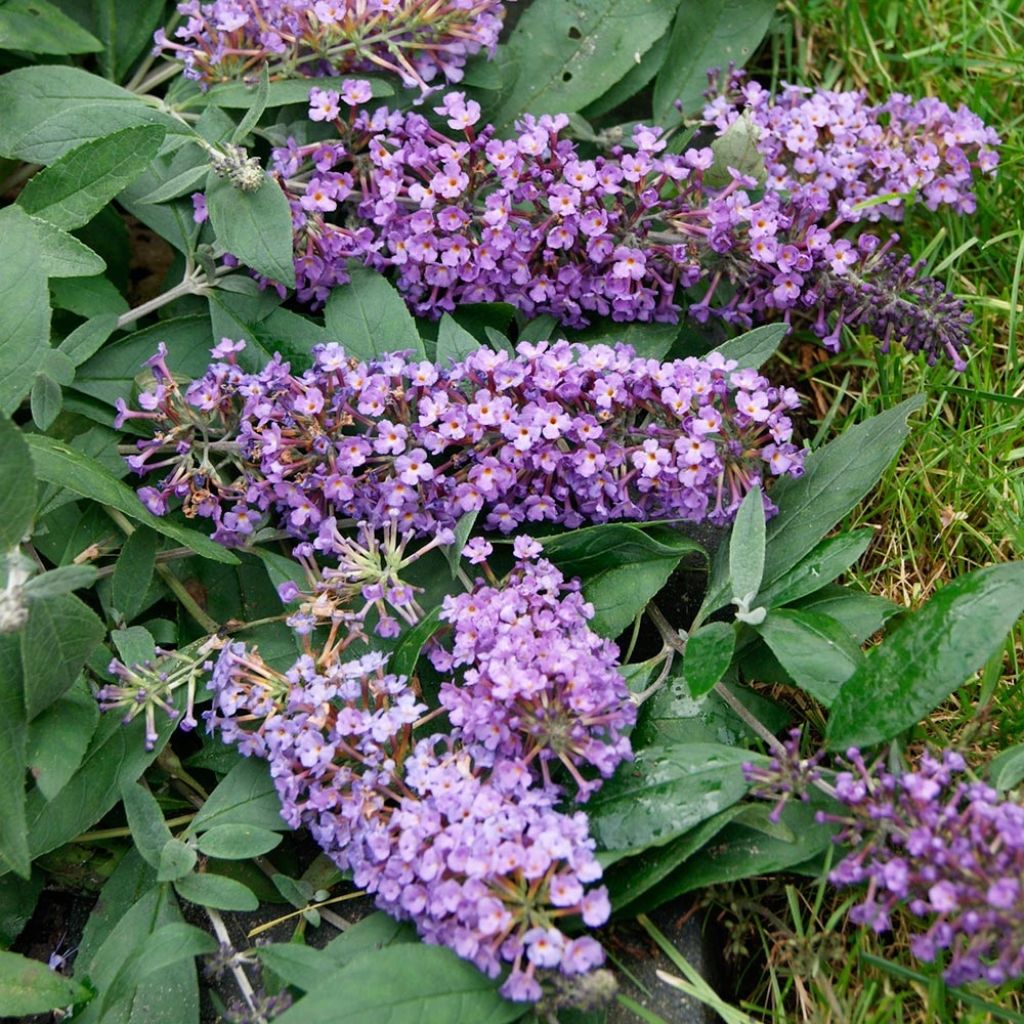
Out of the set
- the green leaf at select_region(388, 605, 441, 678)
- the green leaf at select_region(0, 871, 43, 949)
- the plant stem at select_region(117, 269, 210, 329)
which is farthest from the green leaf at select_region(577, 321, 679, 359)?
the green leaf at select_region(0, 871, 43, 949)

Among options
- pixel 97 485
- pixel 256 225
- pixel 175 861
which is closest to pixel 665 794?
pixel 175 861

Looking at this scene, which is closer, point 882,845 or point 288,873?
point 882,845

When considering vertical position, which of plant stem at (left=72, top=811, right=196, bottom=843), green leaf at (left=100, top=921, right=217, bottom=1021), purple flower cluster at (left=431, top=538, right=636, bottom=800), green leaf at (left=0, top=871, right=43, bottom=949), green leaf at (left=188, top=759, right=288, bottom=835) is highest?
purple flower cluster at (left=431, top=538, right=636, bottom=800)

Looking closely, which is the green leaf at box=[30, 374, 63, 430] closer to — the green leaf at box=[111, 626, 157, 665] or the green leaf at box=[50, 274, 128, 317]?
the green leaf at box=[50, 274, 128, 317]

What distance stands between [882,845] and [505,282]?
67.7 inches

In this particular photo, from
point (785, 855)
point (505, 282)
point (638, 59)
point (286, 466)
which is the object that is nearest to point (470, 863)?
point (785, 855)

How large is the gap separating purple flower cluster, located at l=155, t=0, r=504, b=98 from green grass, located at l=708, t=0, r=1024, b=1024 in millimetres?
1165

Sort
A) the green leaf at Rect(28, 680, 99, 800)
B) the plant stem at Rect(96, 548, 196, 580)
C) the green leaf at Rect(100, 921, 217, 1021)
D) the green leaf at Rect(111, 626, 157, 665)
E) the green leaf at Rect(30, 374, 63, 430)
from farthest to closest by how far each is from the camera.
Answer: the plant stem at Rect(96, 548, 196, 580)
the green leaf at Rect(30, 374, 63, 430)
the green leaf at Rect(111, 626, 157, 665)
the green leaf at Rect(28, 680, 99, 800)
the green leaf at Rect(100, 921, 217, 1021)

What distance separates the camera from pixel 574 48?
370 centimetres

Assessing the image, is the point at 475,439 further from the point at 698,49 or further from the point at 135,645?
the point at 698,49

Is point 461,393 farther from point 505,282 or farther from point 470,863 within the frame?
point 470,863

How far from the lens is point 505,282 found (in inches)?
130

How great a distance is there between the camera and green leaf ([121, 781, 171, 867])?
2789 mm

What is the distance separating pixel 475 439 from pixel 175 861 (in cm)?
117
